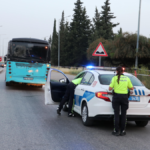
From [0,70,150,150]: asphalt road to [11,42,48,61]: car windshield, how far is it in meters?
8.41

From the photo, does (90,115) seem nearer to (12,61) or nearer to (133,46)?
(12,61)

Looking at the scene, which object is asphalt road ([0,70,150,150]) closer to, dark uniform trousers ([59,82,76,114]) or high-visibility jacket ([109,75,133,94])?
dark uniform trousers ([59,82,76,114])

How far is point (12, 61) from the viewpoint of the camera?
→ 54.4 feet

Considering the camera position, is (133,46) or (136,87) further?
(133,46)

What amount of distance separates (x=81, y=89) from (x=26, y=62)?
9524 millimetres

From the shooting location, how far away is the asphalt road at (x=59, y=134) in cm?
548

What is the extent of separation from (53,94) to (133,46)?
80.0 feet

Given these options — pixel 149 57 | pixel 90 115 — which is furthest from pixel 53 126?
pixel 149 57

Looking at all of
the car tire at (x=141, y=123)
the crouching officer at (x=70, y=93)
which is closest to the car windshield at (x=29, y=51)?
the crouching officer at (x=70, y=93)

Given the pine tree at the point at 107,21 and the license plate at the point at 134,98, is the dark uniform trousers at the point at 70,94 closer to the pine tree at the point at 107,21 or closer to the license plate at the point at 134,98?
the license plate at the point at 134,98

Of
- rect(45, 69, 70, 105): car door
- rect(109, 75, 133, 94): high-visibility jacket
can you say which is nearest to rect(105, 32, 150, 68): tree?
rect(45, 69, 70, 105): car door

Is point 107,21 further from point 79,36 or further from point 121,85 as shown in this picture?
point 121,85

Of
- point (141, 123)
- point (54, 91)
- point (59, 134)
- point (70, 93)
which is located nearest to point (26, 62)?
point (54, 91)

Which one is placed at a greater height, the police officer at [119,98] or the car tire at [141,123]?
the police officer at [119,98]
